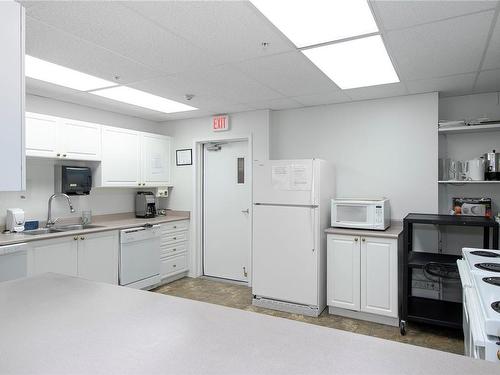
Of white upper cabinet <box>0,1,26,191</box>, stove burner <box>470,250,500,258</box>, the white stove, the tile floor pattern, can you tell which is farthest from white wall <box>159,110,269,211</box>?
white upper cabinet <box>0,1,26,191</box>

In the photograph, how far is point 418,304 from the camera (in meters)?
3.27

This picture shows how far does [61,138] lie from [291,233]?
2650 mm

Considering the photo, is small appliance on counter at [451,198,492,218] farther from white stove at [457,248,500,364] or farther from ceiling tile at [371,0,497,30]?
ceiling tile at [371,0,497,30]

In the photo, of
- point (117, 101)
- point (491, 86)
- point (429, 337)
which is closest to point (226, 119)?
point (117, 101)

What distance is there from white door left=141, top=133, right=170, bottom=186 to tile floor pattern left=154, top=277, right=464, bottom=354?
147 centimetres

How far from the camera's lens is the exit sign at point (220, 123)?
4.50 meters

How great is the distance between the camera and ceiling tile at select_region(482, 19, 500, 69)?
2.14 meters

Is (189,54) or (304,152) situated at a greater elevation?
(189,54)

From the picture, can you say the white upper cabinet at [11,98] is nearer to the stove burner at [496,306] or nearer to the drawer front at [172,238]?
the stove burner at [496,306]

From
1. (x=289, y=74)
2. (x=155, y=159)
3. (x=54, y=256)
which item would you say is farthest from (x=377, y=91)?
(x=54, y=256)

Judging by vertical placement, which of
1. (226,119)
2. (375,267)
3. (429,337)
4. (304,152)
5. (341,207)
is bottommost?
(429,337)

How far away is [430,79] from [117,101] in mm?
3254

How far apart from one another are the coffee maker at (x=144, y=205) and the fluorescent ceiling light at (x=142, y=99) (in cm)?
119

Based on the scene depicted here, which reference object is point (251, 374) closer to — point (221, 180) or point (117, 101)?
point (117, 101)
